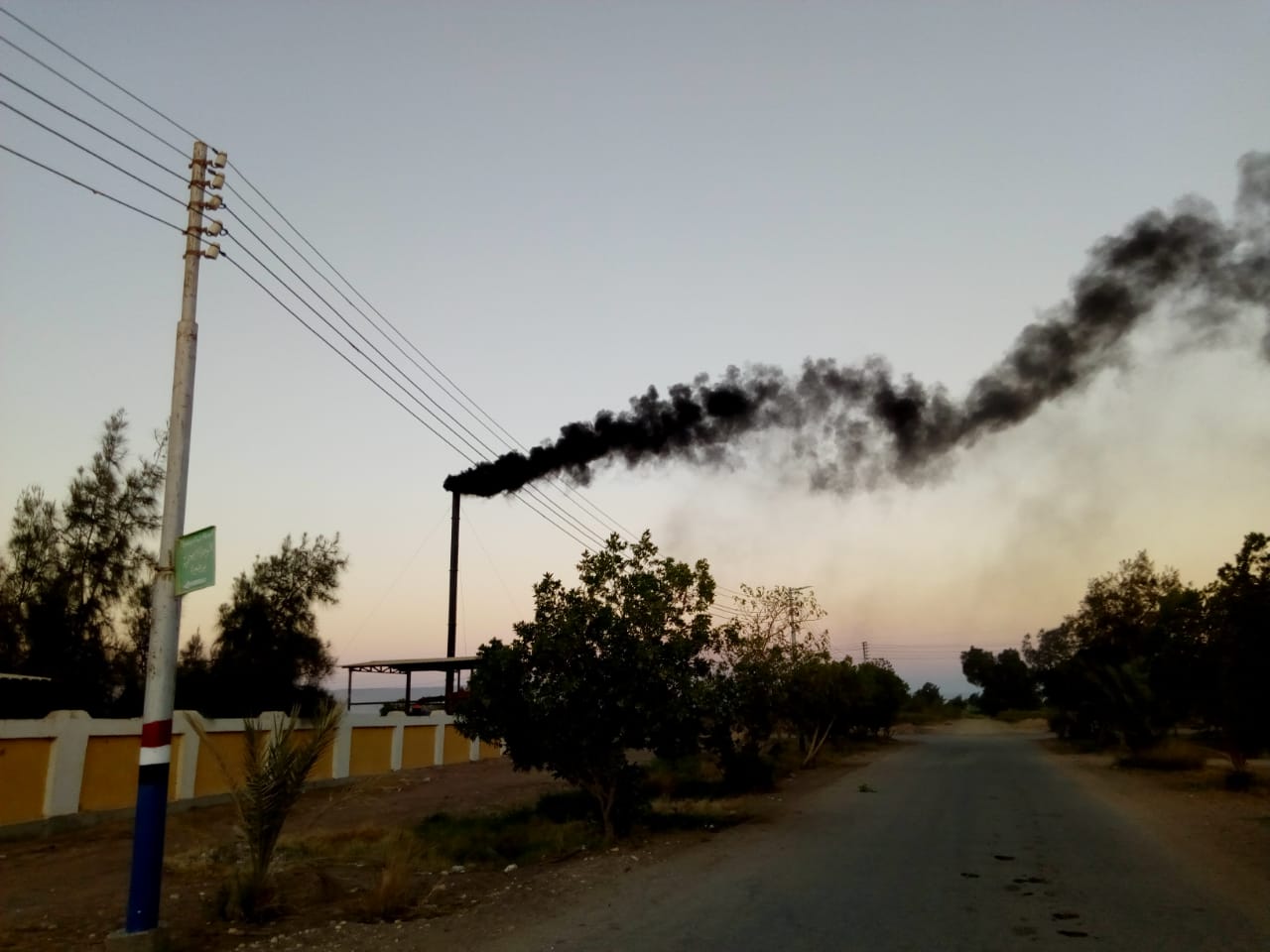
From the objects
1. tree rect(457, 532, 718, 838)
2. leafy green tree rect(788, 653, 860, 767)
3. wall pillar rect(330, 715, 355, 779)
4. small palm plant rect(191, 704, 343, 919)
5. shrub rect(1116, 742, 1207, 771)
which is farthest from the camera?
shrub rect(1116, 742, 1207, 771)

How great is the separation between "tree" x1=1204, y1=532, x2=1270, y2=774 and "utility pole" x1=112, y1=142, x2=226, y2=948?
1760 cm

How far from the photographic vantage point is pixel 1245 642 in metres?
18.0

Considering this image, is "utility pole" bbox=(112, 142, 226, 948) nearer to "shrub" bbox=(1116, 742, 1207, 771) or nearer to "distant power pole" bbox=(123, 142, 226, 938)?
"distant power pole" bbox=(123, 142, 226, 938)

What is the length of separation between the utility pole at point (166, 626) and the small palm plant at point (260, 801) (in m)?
0.78

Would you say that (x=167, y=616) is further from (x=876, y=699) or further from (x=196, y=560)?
(x=876, y=699)

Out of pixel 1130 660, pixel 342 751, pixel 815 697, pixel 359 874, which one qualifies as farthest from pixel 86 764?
pixel 1130 660

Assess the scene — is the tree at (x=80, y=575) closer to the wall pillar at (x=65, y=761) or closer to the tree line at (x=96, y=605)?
the tree line at (x=96, y=605)

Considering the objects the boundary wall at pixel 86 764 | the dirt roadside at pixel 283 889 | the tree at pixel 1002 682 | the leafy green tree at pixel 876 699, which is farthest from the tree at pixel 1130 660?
the tree at pixel 1002 682

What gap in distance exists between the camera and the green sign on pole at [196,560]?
8.84 meters

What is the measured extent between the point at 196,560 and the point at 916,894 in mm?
8109

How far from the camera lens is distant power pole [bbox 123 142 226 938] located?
27.3 feet

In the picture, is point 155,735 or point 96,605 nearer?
point 155,735

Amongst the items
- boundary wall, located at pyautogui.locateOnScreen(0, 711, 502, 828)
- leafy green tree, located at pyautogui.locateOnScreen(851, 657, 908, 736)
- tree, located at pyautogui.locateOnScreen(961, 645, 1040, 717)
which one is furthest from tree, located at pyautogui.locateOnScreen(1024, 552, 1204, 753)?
tree, located at pyautogui.locateOnScreen(961, 645, 1040, 717)

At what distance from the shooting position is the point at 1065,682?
152 feet
